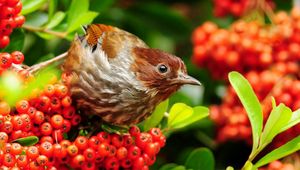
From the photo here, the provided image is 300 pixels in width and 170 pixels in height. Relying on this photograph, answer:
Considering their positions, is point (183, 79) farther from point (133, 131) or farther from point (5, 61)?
point (5, 61)

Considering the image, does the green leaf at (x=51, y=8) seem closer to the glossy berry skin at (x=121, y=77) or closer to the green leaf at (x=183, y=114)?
the glossy berry skin at (x=121, y=77)

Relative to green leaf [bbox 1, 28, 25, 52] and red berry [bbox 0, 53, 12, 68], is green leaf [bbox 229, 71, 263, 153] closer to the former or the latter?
red berry [bbox 0, 53, 12, 68]

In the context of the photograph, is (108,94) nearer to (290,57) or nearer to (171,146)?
(290,57)

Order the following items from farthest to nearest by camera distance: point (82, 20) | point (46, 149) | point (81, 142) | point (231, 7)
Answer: point (231, 7) → point (82, 20) → point (81, 142) → point (46, 149)

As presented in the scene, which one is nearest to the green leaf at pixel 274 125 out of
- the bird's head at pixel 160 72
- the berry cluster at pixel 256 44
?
the bird's head at pixel 160 72

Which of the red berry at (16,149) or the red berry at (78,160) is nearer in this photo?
the red berry at (16,149)

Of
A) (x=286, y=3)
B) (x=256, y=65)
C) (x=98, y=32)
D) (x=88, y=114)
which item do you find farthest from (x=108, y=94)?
(x=286, y=3)

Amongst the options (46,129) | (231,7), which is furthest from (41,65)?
(231,7)
